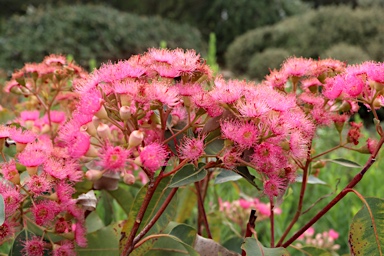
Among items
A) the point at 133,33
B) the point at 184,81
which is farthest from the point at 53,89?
the point at 133,33

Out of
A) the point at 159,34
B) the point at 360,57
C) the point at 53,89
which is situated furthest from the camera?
the point at 159,34

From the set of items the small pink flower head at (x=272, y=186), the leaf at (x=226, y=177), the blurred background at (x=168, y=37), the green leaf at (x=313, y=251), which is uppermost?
the small pink flower head at (x=272, y=186)

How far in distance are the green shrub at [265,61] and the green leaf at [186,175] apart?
763 cm

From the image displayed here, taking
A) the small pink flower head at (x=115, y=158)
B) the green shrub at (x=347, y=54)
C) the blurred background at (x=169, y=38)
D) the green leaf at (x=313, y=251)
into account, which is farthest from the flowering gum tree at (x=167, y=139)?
the green shrub at (x=347, y=54)

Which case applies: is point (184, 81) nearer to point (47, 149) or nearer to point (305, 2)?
point (47, 149)

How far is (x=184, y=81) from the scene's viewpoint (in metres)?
0.72

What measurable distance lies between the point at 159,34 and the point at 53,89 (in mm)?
8406

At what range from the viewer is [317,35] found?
859 centimetres

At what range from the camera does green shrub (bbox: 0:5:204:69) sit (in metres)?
8.02

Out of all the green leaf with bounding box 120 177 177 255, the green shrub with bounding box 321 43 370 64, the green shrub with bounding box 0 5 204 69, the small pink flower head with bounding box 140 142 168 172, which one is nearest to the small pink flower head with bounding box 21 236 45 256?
the green leaf with bounding box 120 177 177 255

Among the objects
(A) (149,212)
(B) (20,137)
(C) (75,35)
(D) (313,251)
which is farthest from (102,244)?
(C) (75,35)

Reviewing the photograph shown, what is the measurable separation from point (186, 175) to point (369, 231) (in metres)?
0.25

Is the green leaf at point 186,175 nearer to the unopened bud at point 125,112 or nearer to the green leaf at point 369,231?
the unopened bud at point 125,112

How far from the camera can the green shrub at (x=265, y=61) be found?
8312 millimetres
